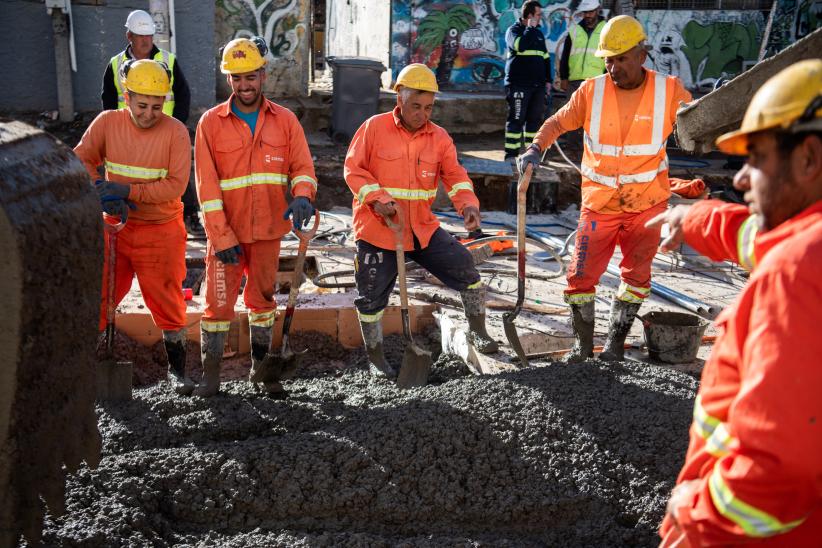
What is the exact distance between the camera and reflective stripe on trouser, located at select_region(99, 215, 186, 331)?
5.25m

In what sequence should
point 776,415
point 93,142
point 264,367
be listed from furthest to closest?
point 264,367, point 93,142, point 776,415

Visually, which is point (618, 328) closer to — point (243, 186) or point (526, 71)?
point (243, 186)

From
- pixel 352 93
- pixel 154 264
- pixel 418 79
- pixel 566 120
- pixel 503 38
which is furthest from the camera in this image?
pixel 503 38

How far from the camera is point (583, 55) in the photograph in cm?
1164

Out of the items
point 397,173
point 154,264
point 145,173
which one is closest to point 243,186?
point 145,173

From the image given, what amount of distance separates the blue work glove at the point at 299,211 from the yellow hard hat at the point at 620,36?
210 centimetres

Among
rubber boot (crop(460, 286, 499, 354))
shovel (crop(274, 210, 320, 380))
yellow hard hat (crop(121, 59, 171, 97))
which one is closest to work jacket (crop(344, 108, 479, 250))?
shovel (crop(274, 210, 320, 380))

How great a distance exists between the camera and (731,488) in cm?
188

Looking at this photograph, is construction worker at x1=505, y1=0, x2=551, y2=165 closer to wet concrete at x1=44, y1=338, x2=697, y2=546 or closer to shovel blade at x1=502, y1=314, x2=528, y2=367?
shovel blade at x1=502, y1=314, x2=528, y2=367

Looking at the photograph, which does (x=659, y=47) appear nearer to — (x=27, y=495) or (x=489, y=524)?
(x=489, y=524)

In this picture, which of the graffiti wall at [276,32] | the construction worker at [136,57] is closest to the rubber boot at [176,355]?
the construction worker at [136,57]

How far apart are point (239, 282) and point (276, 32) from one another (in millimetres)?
9277

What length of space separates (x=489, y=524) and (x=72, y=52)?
399 inches

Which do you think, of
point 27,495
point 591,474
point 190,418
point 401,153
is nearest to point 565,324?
point 401,153
